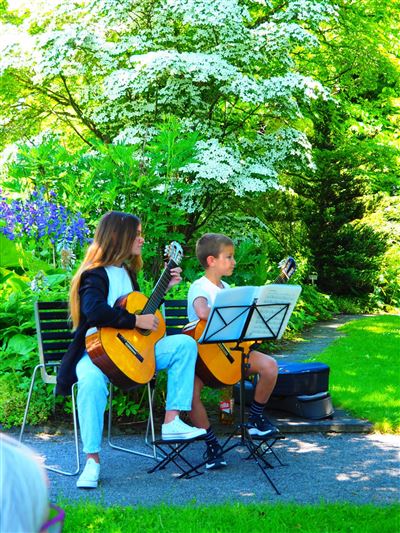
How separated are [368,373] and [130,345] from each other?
14.5ft

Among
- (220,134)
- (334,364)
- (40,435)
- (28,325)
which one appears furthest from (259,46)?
(40,435)

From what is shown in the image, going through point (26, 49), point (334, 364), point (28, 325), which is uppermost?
point (26, 49)

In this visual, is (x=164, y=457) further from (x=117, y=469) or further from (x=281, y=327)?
(x=281, y=327)

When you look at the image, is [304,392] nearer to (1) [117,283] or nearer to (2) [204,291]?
(2) [204,291]

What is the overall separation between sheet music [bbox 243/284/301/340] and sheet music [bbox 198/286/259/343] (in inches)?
2.2

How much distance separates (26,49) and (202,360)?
9.63m

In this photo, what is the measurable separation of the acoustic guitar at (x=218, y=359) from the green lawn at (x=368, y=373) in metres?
1.49

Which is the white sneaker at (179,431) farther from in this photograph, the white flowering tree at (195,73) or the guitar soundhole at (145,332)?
the white flowering tree at (195,73)

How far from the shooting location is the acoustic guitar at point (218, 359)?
16.3 ft

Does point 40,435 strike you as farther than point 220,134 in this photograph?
No

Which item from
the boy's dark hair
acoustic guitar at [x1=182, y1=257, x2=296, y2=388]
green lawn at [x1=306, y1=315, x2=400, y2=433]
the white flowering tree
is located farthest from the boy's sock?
the white flowering tree

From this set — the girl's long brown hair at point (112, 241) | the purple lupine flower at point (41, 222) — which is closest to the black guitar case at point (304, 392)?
the girl's long brown hair at point (112, 241)

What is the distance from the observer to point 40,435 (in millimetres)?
5680

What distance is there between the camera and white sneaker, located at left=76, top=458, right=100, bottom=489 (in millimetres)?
4395
